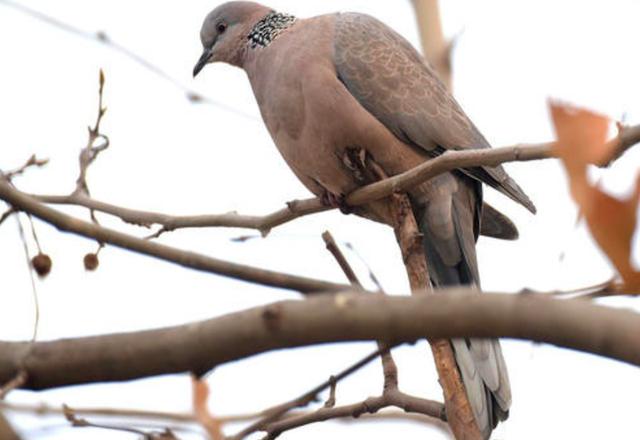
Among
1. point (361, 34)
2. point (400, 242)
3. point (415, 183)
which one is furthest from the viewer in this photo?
point (361, 34)

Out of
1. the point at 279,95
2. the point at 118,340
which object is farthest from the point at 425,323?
the point at 279,95

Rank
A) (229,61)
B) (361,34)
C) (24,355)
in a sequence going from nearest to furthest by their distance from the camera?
(24,355)
(361,34)
(229,61)

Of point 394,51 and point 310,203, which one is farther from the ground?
point 394,51

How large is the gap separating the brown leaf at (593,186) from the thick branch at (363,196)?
2.43ft

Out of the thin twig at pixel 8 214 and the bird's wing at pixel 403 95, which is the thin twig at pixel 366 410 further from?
the bird's wing at pixel 403 95

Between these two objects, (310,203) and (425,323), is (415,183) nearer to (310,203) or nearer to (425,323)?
(310,203)

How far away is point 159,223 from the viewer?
311 centimetres

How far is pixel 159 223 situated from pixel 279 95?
48.2 inches

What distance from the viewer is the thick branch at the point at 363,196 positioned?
7.50 ft

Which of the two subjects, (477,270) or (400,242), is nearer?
(400,242)

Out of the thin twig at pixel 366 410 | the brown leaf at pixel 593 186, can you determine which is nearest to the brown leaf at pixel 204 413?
the brown leaf at pixel 593 186

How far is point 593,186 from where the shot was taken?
1201 millimetres

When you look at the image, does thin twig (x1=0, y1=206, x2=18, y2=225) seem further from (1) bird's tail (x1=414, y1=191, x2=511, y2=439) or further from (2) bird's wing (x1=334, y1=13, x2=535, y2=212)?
(2) bird's wing (x1=334, y1=13, x2=535, y2=212)

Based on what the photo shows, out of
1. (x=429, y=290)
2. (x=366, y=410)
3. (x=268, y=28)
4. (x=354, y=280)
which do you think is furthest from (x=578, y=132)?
(x=268, y=28)
